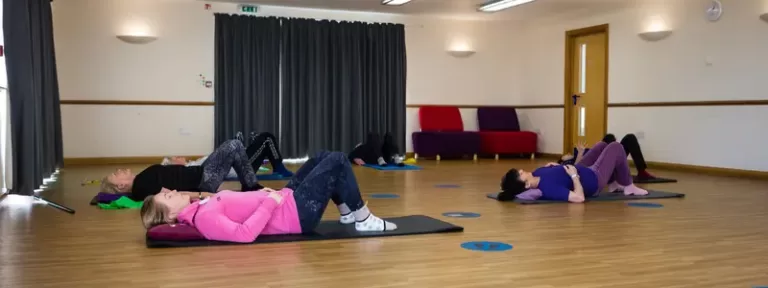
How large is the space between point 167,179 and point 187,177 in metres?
0.15

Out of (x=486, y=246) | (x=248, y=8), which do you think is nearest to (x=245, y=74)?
(x=248, y=8)

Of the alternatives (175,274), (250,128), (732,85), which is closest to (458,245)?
(175,274)

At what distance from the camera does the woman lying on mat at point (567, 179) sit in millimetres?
5566

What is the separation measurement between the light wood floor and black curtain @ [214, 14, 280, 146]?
5.07 metres

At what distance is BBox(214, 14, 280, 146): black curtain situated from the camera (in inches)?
408

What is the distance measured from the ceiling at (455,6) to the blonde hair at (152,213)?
22.1ft

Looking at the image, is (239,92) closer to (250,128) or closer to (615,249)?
(250,128)

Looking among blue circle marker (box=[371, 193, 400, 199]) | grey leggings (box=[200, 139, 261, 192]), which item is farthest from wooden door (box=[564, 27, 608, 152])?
grey leggings (box=[200, 139, 261, 192])

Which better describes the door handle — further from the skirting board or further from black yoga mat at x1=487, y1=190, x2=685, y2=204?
black yoga mat at x1=487, y1=190, x2=685, y2=204

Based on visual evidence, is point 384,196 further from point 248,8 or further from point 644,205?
point 248,8

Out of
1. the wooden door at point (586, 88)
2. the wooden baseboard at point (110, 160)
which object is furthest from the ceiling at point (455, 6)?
the wooden baseboard at point (110, 160)

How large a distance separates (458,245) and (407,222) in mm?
731

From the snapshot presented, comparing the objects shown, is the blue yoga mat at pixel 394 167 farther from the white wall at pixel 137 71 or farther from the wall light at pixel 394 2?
the white wall at pixel 137 71

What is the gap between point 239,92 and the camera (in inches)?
412
